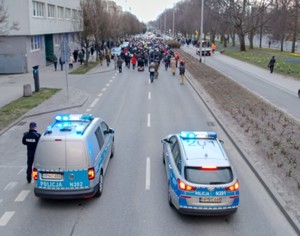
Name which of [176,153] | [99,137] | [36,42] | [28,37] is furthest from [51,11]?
[176,153]

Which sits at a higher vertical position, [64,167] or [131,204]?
[64,167]

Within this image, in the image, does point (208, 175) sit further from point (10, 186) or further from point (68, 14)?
point (68, 14)

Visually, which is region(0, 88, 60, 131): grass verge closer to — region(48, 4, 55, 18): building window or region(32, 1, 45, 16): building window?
region(32, 1, 45, 16): building window

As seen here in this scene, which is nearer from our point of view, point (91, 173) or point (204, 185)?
point (204, 185)

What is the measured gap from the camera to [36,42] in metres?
38.6

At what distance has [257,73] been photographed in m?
35.6

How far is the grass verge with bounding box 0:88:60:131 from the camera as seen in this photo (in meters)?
17.2

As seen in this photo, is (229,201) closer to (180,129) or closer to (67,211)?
(67,211)

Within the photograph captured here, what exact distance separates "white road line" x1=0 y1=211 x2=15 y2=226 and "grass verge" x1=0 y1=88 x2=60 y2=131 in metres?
7.87

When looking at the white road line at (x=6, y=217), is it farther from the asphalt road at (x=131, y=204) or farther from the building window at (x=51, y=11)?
the building window at (x=51, y=11)

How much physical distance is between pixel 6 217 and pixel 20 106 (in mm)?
12473

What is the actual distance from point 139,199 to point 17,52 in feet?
94.3

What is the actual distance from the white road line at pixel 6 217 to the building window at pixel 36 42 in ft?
101

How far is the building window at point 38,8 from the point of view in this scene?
36.6 m
